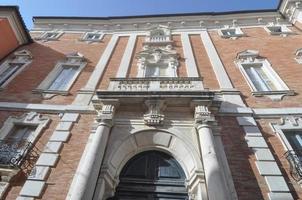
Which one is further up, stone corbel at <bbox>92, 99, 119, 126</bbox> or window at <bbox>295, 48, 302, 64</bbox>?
window at <bbox>295, 48, 302, 64</bbox>

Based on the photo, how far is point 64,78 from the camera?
12289 mm

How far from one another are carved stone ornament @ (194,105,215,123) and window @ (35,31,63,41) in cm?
1172

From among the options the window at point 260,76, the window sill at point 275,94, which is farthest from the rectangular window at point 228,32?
the window sill at point 275,94

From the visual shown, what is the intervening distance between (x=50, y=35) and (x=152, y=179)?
13.2 meters

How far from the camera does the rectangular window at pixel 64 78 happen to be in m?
11.6

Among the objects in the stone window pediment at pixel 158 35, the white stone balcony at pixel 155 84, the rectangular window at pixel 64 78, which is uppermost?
the stone window pediment at pixel 158 35

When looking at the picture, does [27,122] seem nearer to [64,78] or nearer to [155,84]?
[64,78]

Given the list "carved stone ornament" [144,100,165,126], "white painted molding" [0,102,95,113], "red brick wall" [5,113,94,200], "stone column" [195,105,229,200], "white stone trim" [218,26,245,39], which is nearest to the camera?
"stone column" [195,105,229,200]

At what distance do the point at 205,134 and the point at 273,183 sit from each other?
2.17 m

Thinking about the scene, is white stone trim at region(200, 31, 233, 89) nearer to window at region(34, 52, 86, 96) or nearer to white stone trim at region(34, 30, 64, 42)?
window at region(34, 52, 86, 96)

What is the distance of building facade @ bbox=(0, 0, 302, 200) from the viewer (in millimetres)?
7090

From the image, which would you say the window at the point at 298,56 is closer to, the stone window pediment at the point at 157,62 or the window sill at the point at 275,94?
the window sill at the point at 275,94

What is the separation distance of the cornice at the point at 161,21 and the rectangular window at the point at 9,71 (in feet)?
18.0

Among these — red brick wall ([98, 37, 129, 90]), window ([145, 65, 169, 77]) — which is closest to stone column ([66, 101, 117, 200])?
red brick wall ([98, 37, 129, 90])
